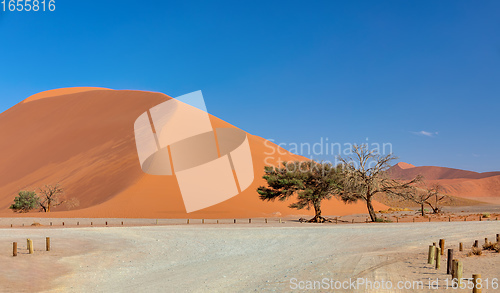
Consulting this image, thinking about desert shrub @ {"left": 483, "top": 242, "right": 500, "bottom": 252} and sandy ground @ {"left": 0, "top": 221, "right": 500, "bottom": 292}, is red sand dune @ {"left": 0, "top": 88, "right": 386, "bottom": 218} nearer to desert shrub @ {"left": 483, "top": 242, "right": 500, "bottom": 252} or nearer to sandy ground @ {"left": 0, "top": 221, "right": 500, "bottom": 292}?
sandy ground @ {"left": 0, "top": 221, "right": 500, "bottom": 292}

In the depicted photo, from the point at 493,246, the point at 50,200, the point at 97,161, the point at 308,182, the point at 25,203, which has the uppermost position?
the point at 97,161

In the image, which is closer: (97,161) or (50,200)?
(50,200)

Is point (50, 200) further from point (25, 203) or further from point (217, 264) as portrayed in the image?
point (217, 264)

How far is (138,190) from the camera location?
249ft

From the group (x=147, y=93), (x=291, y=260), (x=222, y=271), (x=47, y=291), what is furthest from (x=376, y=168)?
(x=147, y=93)

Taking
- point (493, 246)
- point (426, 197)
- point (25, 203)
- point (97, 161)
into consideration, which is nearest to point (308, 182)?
point (493, 246)

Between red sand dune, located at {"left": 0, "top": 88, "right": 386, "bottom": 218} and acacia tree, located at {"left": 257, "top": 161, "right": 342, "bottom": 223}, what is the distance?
16.2 m

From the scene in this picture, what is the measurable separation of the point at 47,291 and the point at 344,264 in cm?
1158

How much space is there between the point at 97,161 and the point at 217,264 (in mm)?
79473

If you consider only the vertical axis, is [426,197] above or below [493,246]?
below

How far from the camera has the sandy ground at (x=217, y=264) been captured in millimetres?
15414

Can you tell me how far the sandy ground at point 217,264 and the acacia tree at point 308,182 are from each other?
22527 millimetres

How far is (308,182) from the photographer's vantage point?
176 feet

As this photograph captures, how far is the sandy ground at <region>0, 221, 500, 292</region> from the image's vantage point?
15.4 meters
